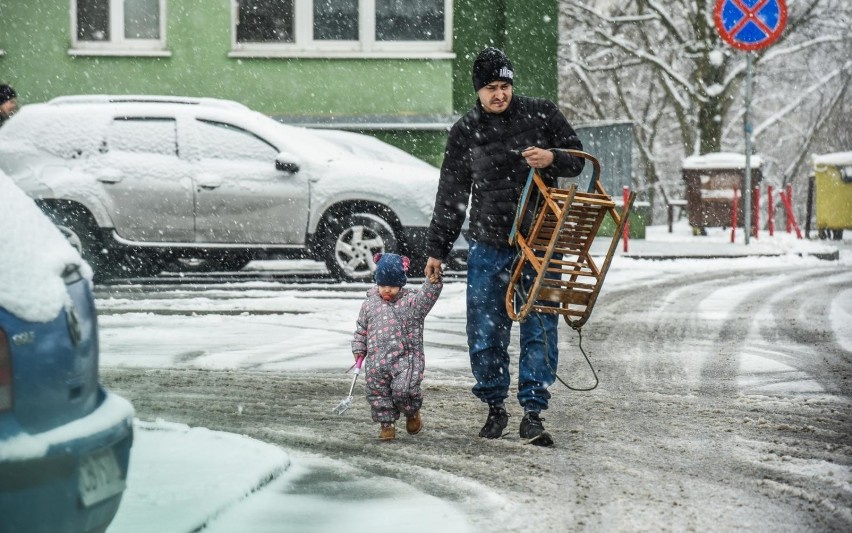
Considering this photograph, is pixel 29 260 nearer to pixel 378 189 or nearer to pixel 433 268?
pixel 433 268

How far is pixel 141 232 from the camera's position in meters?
12.8

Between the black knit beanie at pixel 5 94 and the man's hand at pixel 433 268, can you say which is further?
the black knit beanie at pixel 5 94

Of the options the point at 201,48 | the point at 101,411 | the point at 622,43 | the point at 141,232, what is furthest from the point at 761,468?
the point at 622,43

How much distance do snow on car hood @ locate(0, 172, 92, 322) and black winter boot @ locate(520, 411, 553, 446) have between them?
97.7 inches

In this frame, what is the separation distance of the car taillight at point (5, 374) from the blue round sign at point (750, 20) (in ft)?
48.3

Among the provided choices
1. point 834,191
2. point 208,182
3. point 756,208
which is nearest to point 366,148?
point 208,182

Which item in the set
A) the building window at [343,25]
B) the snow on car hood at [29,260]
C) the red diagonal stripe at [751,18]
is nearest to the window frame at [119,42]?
the building window at [343,25]

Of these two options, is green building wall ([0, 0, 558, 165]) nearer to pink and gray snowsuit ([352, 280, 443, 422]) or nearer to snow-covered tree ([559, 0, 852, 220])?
snow-covered tree ([559, 0, 852, 220])

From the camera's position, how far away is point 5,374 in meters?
3.29

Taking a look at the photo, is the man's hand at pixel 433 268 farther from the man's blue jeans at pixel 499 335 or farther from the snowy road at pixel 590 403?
the snowy road at pixel 590 403

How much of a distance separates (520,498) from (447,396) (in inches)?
88.3

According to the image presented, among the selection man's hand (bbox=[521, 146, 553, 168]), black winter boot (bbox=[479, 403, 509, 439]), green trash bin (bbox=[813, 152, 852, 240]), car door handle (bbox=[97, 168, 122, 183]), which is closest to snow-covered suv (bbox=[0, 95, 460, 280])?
car door handle (bbox=[97, 168, 122, 183])

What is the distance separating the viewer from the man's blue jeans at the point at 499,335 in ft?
19.1

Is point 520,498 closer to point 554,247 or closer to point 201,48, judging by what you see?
point 554,247
